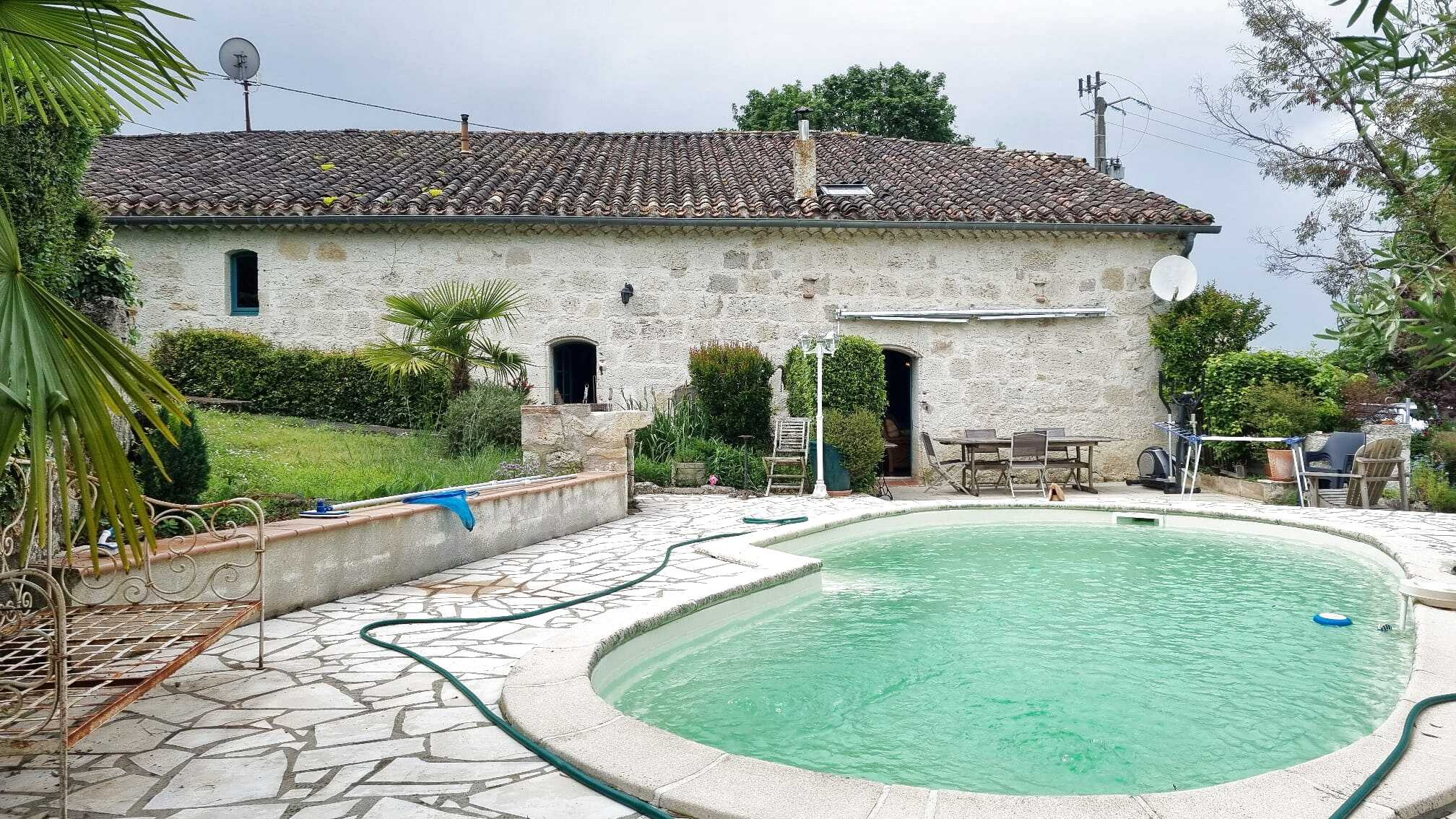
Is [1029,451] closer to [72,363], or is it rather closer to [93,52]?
[93,52]

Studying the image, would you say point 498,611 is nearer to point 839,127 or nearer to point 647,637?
point 647,637

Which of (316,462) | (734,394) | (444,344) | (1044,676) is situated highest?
(444,344)

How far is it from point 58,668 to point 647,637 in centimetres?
286

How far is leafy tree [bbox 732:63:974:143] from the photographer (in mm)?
24938

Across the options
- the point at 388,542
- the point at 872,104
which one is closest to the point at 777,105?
the point at 872,104

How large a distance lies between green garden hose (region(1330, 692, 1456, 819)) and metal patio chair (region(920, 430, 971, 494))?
8.64 metres

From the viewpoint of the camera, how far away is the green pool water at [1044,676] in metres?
3.58

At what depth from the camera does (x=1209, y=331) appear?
13305mm

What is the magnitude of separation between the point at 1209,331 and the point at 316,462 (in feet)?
38.5

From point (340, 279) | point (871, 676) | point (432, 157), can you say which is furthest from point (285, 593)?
point (432, 157)

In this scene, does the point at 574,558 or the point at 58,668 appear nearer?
the point at 58,668

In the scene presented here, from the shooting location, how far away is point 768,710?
4105 millimetres

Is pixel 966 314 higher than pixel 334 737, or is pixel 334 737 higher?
pixel 966 314

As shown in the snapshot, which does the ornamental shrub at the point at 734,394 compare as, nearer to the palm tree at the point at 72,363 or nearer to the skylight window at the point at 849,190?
the skylight window at the point at 849,190
